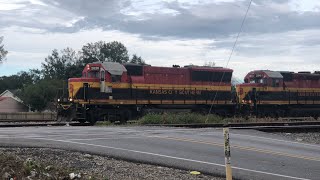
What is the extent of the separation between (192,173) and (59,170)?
292 centimetres

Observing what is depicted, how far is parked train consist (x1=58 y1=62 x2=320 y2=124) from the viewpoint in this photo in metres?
26.1

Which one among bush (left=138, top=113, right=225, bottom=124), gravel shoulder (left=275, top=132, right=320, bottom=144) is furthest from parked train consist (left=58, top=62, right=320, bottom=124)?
gravel shoulder (left=275, top=132, right=320, bottom=144)

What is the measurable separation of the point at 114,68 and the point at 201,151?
1586 centimetres

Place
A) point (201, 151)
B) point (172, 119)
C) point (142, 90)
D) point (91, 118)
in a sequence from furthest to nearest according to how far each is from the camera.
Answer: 1. point (142, 90)
2. point (91, 118)
3. point (172, 119)
4. point (201, 151)

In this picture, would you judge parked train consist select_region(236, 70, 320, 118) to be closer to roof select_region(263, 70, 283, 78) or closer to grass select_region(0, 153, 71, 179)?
roof select_region(263, 70, 283, 78)

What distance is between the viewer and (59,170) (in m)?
7.62

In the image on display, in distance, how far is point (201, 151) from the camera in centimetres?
1180

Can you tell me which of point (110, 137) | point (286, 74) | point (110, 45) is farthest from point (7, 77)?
point (110, 137)

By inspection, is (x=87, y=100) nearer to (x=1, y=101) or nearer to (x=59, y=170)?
(x=59, y=170)

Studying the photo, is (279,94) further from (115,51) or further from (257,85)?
(115,51)

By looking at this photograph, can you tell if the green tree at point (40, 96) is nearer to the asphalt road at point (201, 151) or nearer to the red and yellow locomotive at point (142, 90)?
the red and yellow locomotive at point (142, 90)

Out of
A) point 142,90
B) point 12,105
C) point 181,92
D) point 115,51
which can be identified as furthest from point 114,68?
point 115,51

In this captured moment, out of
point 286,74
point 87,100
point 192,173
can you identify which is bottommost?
point 192,173

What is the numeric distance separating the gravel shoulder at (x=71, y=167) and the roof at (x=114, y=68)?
51.9ft
